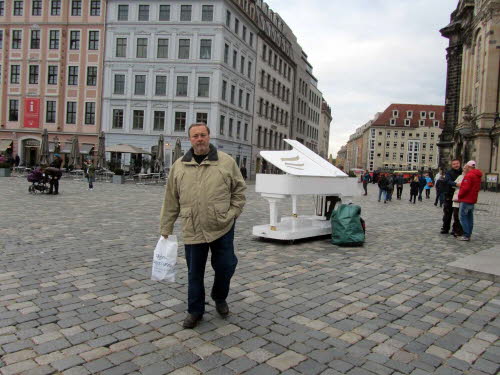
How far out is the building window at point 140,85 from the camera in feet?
148

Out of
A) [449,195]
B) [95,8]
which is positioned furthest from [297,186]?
[95,8]

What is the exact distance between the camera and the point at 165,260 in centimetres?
414

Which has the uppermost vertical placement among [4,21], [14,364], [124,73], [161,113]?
[4,21]

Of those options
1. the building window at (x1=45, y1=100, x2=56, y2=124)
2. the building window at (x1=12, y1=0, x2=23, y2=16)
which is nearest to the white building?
the building window at (x1=45, y1=100, x2=56, y2=124)

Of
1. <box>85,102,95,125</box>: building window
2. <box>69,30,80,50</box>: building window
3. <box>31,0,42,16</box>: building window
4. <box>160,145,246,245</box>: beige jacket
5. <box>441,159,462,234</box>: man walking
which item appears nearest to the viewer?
<box>160,145,246,245</box>: beige jacket

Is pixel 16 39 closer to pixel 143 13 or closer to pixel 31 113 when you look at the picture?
pixel 31 113

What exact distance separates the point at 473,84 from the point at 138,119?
3410 cm

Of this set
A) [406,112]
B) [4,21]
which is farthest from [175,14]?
[406,112]

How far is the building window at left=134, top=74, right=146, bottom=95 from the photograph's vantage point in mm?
45250

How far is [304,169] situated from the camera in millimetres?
8938

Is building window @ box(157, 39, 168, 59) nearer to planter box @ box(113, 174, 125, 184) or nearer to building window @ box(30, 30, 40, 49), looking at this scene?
building window @ box(30, 30, 40, 49)

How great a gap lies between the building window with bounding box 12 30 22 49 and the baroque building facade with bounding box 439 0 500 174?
43.5 m

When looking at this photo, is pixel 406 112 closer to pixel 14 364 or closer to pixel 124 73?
pixel 124 73

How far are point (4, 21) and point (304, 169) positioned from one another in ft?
159
